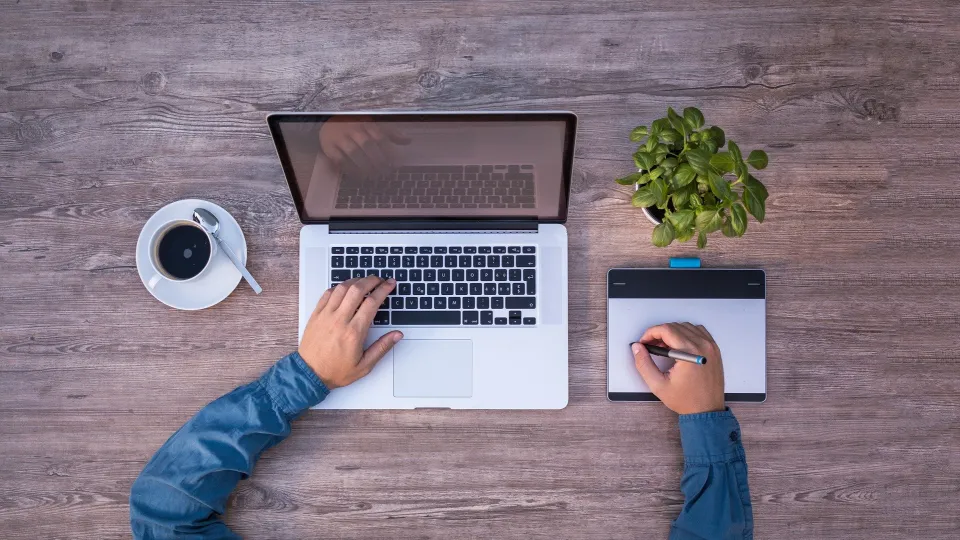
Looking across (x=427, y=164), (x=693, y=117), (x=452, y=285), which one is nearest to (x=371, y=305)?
(x=452, y=285)

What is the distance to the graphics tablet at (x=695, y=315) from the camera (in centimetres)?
107

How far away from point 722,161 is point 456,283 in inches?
18.9

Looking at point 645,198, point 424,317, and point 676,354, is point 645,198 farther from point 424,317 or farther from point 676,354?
point 424,317

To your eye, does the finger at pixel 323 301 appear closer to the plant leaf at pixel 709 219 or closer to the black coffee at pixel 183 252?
the black coffee at pixel 183 252

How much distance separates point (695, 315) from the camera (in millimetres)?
1064

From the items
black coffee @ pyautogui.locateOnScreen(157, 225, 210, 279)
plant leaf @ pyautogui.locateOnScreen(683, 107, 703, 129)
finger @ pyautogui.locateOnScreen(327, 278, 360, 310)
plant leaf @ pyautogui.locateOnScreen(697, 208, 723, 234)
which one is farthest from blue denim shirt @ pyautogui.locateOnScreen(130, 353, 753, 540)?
plant leaf @ pyautogui.locateOnScreen(683, 107, 703, 129)

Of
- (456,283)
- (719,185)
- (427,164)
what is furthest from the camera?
(456,283)

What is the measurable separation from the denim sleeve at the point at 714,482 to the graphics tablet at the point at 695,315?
0.24ft

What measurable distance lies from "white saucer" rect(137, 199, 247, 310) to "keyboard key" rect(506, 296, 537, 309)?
1.59ft

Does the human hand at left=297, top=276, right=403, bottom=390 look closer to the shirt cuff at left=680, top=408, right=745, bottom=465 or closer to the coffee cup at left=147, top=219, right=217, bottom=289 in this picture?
the coffee cup at left=147, top=219, right=217, bottom=289

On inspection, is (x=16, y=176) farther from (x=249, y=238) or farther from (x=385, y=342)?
(x=385, y=342)

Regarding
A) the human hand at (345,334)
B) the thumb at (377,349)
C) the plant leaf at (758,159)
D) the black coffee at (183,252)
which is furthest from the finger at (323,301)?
the plant leaf at (758,159)

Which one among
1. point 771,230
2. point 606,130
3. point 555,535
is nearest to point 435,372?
point 555,535

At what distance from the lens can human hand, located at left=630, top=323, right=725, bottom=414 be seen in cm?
102
